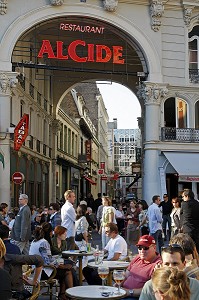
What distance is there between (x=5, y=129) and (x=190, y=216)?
40.8 ft

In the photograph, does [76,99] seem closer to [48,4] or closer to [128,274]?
[48,4]

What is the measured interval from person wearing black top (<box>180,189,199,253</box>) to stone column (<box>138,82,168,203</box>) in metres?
11.9

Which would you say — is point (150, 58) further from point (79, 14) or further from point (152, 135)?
point (79, 14)

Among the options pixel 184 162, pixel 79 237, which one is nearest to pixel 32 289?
pixel 79 237

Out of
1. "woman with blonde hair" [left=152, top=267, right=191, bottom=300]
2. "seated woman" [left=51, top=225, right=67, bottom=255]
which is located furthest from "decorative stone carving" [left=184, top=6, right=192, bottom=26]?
"woman with blonde hair" [left=152, top=267, right=191, bottom=300]

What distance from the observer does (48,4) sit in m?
22.7

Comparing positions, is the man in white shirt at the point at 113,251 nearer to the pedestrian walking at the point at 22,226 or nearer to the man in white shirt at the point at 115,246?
the man in white shirt at the point at 115,246

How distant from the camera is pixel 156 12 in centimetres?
2362

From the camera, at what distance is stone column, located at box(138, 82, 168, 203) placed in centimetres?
2314

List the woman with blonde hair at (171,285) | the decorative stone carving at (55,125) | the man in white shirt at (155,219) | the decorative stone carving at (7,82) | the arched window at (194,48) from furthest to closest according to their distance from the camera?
the decorative stone carving at (55,125) → the arched window at (194,48) → the decorative stone carving at (7,82) → the man in white shirt at (155,219) → the woman with blonde hair at (171,285)

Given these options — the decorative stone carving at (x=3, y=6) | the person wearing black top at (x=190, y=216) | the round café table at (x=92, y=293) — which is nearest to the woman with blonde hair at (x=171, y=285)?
the round café table at (x=92, y=293)

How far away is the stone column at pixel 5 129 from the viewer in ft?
69.6

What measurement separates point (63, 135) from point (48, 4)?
19.8 meters

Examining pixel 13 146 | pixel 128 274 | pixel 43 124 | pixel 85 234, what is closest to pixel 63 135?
pixel 43 124
